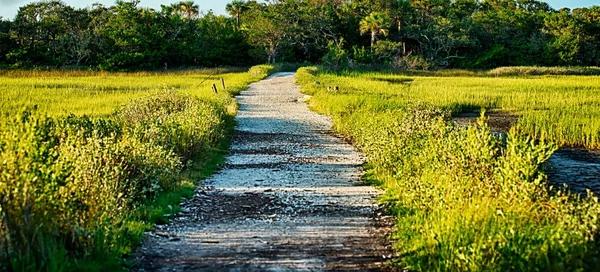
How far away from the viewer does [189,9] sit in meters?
90.4

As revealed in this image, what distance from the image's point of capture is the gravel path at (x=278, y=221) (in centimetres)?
645

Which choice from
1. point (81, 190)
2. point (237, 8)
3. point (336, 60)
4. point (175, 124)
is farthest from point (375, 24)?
point (81, 190)

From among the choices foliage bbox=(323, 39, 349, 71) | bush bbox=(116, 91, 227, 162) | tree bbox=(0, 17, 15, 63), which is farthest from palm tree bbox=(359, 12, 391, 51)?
bush bbox=(116, 91, 227, 162)

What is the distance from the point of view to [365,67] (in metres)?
57.7

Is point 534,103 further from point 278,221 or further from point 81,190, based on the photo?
point 81,190

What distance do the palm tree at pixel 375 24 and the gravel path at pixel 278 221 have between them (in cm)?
4924

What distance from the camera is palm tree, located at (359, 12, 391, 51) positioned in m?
62.8

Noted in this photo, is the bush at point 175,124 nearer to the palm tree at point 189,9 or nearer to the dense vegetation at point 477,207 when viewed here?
the dense vegetation at point 477,207

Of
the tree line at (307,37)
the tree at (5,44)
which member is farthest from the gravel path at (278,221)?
the tree at (5,44)

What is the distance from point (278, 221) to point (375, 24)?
5699 centimetres

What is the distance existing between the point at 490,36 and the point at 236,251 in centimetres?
6647

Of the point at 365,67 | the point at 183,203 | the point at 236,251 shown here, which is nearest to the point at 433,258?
the point at 236,251

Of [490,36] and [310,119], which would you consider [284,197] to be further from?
[490,36]

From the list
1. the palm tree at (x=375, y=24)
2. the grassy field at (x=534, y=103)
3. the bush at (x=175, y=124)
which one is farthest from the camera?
the palm tree at (x=375, y=24)
